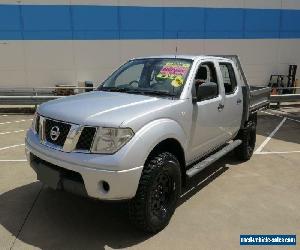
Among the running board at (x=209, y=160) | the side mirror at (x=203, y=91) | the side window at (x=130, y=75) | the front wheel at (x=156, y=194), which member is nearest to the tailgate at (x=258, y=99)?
the running board at (x=209, y=160)

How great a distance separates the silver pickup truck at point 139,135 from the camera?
3465 millimetres

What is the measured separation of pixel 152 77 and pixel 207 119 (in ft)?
3.31

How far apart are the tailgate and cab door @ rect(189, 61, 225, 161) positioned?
1.50 m

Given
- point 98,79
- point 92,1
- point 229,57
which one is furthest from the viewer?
point 98,79

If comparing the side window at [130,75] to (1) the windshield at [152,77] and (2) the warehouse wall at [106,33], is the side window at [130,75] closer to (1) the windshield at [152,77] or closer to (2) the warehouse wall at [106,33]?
(1) the windshield at [152,77]

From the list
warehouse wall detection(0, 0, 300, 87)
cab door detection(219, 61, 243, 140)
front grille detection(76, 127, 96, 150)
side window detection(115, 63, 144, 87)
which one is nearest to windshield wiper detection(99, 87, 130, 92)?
side window detection(115, 63, 144, 87)

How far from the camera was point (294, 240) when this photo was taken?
3.94 m

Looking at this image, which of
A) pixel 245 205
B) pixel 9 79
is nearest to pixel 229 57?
pixel 245 205

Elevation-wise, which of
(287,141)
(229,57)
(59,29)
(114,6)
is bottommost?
(287,141)

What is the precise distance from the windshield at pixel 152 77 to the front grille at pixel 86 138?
49.2 inches

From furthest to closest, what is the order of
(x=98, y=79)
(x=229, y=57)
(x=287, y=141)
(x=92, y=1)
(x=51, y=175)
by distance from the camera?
1. (x=98, y=79)
2. (x=92, y=1)
3. (x=287, y=141)
4. (x=229, y=57)
5. (x=51, y=175)

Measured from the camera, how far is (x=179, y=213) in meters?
4.54

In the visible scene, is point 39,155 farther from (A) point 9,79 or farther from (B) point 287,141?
(A) point 9,79

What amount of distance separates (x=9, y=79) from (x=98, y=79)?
4315 millimetres
